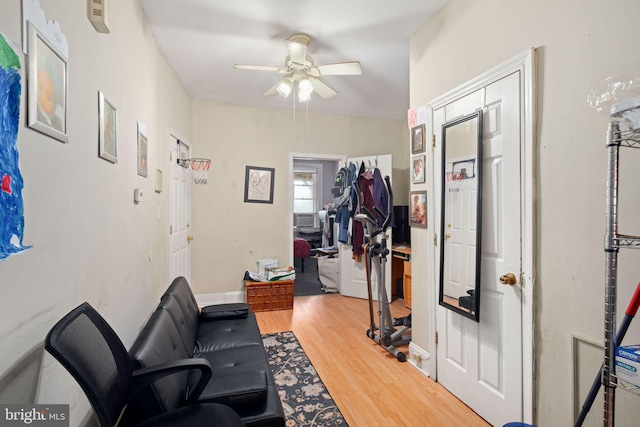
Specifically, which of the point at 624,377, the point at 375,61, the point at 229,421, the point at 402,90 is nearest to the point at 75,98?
the point at 229,421

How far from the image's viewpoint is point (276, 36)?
8.98 ft

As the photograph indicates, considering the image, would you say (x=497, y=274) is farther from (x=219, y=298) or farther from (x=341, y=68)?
(x=219, y=298)

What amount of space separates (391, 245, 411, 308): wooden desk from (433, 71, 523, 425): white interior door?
79.7 inches

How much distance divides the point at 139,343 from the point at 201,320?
140 centimetres

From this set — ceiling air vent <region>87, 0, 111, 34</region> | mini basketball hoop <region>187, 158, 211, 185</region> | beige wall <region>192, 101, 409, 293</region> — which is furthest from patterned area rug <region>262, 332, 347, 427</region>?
ceiling air vent <region>87, 0, 111, 34</region>

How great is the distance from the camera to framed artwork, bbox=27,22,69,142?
37.9 inches

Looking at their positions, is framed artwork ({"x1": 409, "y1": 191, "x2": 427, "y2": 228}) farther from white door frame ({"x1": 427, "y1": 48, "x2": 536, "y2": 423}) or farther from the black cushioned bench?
the black cushioned bench

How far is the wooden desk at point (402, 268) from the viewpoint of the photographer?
423cm

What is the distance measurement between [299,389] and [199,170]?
301 cm

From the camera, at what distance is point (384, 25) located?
102 inches

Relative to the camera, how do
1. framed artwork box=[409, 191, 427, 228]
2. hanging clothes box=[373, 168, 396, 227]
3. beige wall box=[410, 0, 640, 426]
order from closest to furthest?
beige wall box=[410, 0, 640, 426]
framed artwork box=[409, 191, 427, 228]
hanging clothes box=[373, 168, 396, 227]

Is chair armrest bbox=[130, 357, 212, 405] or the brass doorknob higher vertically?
the brass doorknob

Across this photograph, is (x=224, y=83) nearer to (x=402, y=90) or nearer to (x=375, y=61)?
(x=375, y=61)

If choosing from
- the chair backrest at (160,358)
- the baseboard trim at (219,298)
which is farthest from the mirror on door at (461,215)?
the baseboard trim at (219,298)
